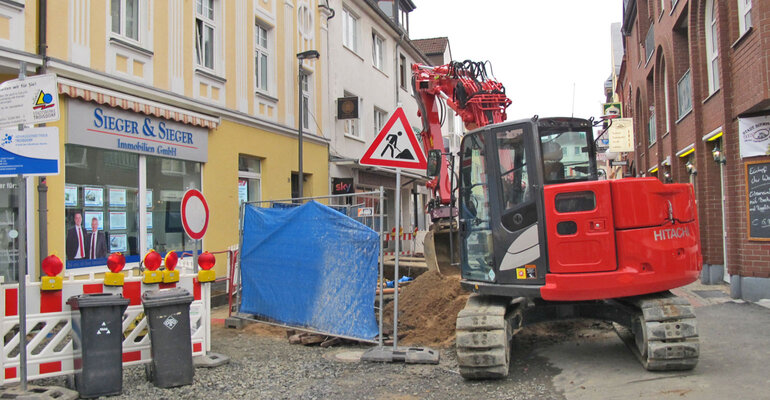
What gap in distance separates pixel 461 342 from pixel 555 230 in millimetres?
1400

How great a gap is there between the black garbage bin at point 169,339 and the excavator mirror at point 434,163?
2.78 m

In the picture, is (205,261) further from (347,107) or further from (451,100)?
(347,107)

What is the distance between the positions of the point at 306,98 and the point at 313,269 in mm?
9593

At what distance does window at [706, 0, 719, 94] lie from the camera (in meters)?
11.6

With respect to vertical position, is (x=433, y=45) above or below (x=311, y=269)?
above

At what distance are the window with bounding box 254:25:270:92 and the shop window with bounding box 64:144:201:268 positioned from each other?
3.32m

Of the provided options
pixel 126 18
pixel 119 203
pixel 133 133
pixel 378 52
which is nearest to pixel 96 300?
pixel 119 203

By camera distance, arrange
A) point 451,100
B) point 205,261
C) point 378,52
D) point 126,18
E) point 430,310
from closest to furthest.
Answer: point 205,261, point 430,310, point 126,18, point 451,100, point 378,52

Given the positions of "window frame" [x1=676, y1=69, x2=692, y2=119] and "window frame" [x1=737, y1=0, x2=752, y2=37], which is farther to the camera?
"window frame" [x1=676, y1=69, x2=692, y2=119]

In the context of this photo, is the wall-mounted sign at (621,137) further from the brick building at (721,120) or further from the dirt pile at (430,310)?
the dirt pile at (430,310)

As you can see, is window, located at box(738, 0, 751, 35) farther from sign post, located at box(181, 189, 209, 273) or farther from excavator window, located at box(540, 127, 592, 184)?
sign post, located at box(181, 189, 209, 273)

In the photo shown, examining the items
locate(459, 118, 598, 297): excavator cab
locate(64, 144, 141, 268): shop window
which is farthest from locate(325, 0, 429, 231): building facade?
locate(459, 118, 598, 297): excavator cab

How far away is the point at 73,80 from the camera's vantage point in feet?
29.0

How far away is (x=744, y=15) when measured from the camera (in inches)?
383
